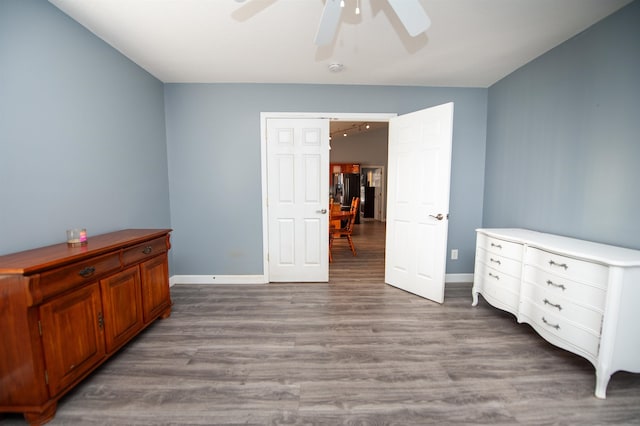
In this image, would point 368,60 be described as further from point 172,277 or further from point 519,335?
point 172,277

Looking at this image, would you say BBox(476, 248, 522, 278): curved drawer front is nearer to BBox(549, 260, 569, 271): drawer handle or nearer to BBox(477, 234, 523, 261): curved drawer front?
BBox(477, 234, 523, 261): curved drawer front

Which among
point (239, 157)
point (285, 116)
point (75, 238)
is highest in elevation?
point (285, 116)

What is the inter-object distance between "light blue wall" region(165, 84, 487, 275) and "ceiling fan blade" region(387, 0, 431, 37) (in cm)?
172

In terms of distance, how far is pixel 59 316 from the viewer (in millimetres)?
1431

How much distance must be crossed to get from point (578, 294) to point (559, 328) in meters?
0.30

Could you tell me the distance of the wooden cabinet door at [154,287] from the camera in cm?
215

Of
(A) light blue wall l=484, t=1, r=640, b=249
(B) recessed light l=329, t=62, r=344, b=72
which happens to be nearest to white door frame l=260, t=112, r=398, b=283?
(B) recessed light l=329, t=62, r=344, b=72

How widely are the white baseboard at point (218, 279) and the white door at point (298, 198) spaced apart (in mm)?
217

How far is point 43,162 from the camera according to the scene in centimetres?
175

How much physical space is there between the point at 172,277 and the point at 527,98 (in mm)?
4745

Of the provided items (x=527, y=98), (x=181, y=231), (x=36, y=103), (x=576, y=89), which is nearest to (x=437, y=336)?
(x=576, y=89)

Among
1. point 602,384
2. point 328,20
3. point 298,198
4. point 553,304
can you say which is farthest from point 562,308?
point 298,198

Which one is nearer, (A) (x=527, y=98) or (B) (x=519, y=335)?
(B) (x=519, y=335)

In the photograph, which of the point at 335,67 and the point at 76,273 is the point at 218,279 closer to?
the point at 76,273
